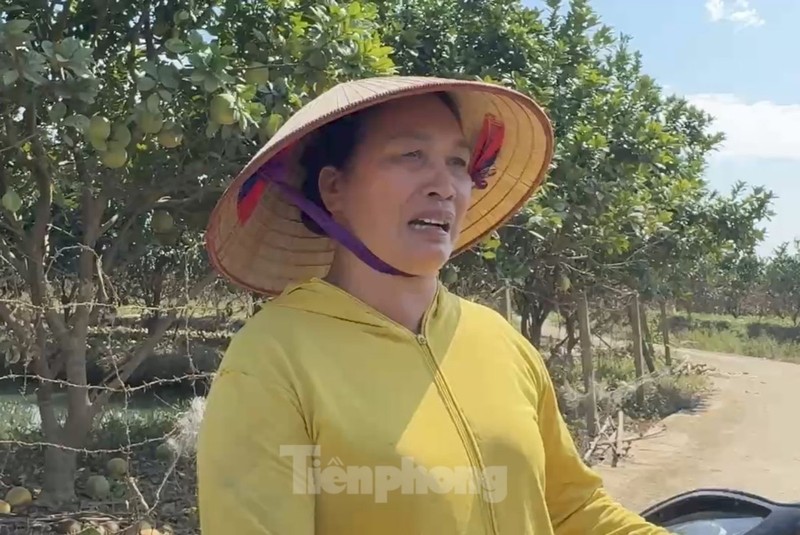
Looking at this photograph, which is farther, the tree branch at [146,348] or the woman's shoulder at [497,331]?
the tree branch at [146,348]

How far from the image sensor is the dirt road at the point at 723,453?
657cm

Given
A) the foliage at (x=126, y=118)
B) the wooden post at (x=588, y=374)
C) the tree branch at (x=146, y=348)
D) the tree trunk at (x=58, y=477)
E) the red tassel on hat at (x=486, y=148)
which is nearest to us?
Result: the red tassel on hat at (x=486, y=148)

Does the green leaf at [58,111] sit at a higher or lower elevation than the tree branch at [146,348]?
higher

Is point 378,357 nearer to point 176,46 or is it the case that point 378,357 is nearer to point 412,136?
point 412,136

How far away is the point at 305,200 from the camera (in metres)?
1.47

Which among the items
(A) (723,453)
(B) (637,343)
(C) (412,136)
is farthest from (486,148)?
(B) (637,343)

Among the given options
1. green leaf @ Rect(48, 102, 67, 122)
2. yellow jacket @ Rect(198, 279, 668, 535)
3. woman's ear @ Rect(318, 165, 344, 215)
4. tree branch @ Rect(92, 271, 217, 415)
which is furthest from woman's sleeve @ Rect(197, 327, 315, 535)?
tree branch @ Rect(92, 271, 217, 415)

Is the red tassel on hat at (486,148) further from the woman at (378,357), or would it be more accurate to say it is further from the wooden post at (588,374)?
the wooden post at (588,374)

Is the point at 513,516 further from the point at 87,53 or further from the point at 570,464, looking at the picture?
the point at 87,53

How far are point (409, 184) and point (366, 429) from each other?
0.37 metres

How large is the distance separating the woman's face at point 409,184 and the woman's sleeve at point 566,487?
1.00 feet

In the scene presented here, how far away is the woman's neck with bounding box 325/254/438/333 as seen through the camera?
141 cm

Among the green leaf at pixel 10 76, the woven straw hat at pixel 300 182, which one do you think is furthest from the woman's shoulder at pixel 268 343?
the green leaf at pixel 10 76

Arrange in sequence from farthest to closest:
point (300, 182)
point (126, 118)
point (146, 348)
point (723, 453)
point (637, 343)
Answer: point (637, 343) < point (723, 453) < point (146, 348) < point (126, 118) < point (300, 182)
